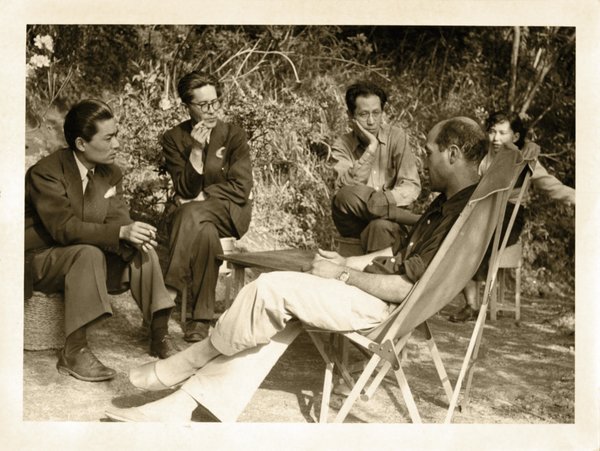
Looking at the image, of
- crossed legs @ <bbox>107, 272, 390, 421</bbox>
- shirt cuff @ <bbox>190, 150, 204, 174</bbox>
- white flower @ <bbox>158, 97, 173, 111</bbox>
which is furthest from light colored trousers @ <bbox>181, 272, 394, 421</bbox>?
white flower @ <bbox>158, 97, 173, 111</bbox>

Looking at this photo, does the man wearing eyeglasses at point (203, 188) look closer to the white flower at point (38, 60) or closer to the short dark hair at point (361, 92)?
the short dark hair at point (361, 92)

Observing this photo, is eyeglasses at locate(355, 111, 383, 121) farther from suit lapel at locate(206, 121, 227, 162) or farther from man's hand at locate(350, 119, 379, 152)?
suit lapel at locate(206, 121, 227, 162)

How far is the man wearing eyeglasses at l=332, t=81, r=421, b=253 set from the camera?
632 centimetres

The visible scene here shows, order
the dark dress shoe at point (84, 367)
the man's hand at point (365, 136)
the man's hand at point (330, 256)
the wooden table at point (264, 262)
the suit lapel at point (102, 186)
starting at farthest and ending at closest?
the man's hand at point (365, 136), the suit lapel at point (102, 186), the wooden table at point (264, 262), the dark dress shoe at point (84, 367), the man's hand at point (330, 256)

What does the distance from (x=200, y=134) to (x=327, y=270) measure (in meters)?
1.85

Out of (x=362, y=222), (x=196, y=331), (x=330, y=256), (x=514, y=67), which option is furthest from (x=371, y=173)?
(x=196, y=331)

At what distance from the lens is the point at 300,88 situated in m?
6.99

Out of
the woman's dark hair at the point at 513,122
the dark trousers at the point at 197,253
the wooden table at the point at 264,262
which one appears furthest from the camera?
the woman's dark hair at the point at 513,122

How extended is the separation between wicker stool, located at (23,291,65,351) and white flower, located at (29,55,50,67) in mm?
1378

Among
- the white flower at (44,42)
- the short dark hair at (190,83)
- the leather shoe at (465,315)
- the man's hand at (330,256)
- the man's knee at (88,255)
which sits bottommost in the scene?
the leather shoe at (465,315)

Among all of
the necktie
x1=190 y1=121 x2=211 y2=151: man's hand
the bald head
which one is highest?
the bald head

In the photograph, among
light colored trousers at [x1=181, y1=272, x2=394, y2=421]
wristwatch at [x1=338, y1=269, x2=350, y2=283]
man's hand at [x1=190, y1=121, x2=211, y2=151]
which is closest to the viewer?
light colored trousers at [x1=181, y1=272, x2=394, y2=421]

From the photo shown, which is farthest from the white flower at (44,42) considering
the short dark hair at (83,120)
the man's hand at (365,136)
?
the man's hand at (365,136)

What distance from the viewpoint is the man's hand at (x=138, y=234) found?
220 inches
